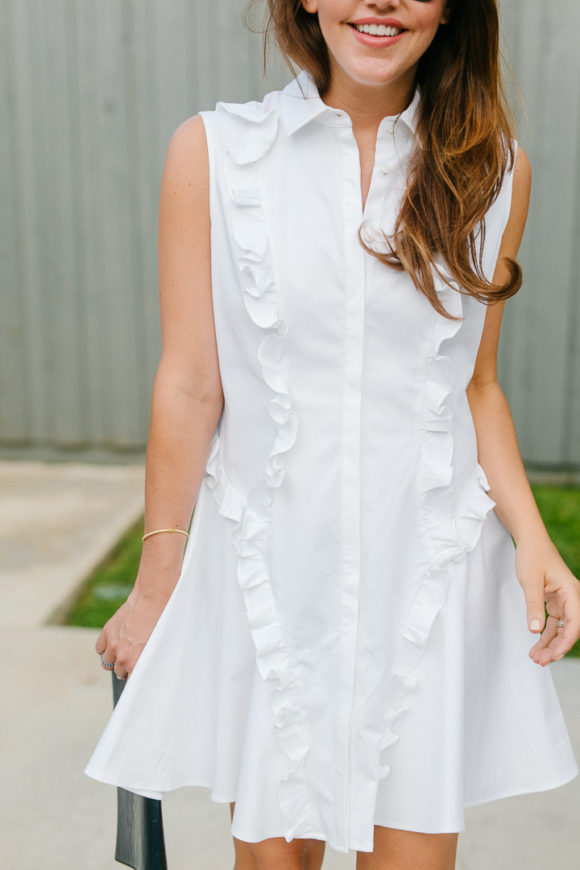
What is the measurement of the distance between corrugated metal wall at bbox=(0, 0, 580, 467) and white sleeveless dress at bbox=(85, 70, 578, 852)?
10.9 ft

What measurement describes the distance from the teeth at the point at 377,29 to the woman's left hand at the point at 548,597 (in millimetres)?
718

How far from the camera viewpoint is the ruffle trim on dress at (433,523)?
1.43 metres

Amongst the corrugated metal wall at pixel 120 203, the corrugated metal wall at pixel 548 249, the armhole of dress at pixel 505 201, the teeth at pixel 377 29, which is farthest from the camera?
the corrugated metal wall at pixel 120 203

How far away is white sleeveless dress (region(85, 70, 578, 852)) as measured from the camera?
4.61 feet

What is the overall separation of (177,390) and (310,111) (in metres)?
0.43

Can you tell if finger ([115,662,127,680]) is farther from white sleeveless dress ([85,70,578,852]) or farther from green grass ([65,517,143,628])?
green grass ([65,517,143,628])

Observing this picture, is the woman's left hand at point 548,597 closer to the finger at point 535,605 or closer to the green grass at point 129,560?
the finger at point 535,605

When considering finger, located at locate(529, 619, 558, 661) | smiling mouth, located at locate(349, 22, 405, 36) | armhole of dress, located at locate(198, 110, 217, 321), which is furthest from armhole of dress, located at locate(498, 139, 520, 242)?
finger, located at locate(529, 619, 558, 661)

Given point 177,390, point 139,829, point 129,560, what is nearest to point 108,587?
point 129,560

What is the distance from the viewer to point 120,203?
491 centimetres

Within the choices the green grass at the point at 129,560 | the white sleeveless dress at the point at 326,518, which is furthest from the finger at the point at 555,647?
the green grass at the point at 129,560

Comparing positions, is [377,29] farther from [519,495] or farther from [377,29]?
[519,495]

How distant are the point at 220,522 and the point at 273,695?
255mm

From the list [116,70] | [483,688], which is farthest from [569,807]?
[116,70]
